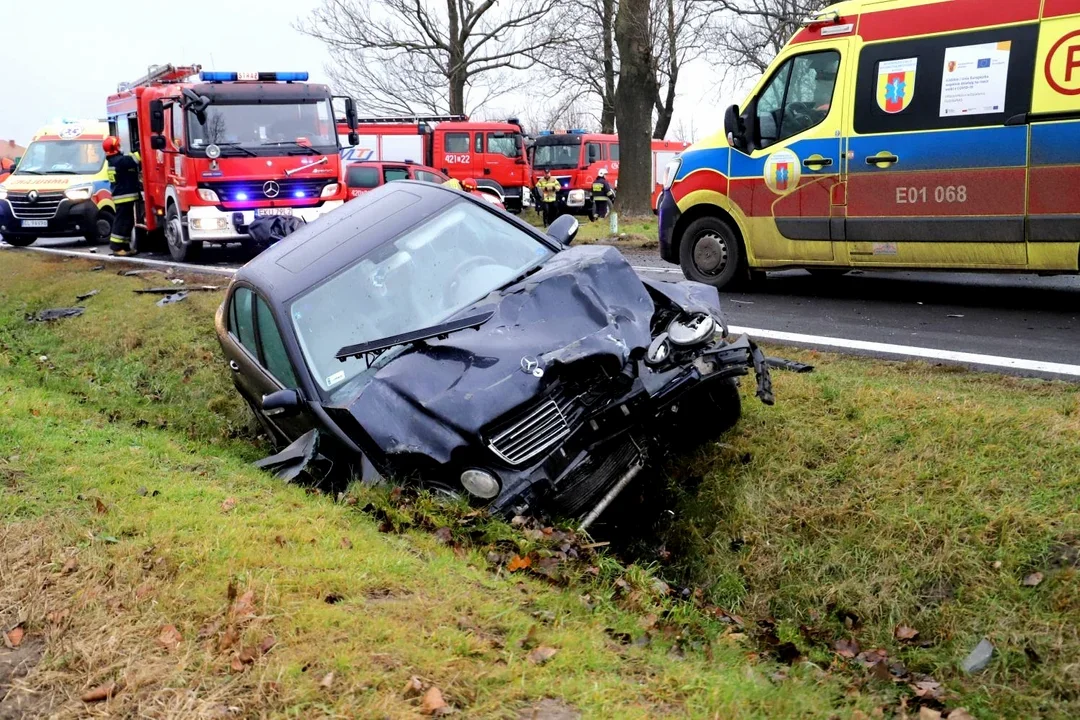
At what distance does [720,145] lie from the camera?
30.5 feet

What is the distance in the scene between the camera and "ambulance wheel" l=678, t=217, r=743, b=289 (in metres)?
9.38

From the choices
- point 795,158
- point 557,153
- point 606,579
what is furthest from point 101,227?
point 606,579

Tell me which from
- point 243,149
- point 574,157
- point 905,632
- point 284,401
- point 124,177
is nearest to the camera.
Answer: point 905,632

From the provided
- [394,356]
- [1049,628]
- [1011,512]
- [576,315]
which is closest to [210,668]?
[394,356]

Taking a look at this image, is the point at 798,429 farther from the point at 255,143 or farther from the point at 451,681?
the point at 255,143

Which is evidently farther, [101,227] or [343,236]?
[101,227]

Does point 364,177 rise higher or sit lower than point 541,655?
higher

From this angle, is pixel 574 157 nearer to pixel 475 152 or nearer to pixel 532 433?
pixel 475 152

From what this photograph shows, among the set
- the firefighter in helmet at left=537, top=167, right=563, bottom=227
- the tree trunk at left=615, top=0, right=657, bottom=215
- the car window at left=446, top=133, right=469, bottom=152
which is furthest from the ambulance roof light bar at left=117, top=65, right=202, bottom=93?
the car window at left=446, top=133, right=469, bottom=152

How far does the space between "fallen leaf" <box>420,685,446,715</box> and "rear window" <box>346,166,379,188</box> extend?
19.4 meters

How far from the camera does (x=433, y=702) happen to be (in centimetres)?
277

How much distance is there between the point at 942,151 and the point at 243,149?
33.0 feet

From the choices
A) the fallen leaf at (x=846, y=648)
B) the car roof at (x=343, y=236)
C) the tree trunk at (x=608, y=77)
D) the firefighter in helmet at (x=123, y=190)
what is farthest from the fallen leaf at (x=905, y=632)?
the tree trunk at (x=608, y=77)

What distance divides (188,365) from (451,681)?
21.0 ft
